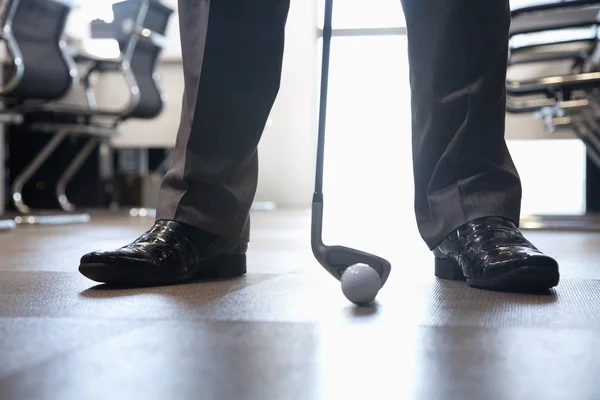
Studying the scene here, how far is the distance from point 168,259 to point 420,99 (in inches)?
15.3

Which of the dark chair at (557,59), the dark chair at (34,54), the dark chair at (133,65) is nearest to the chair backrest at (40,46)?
the dark chair at (34,54)

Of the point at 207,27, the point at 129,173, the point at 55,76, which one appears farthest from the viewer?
the point at 129,173

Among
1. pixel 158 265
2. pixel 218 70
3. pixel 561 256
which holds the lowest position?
pixel 561 256

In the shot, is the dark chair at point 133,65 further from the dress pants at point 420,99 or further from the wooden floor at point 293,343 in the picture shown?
the wooden floor at point 293,343

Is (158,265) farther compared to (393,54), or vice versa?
(393,54)

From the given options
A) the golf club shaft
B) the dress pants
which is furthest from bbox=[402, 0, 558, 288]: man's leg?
the golf club shaft

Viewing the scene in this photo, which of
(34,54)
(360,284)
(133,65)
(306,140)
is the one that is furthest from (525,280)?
(306,140)

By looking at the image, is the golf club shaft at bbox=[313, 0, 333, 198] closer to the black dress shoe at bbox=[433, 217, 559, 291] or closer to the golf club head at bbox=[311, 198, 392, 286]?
the golf club head at bbox=[311, 198, 392, 286]

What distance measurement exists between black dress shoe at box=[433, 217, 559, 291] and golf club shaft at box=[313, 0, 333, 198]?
0.63 feet

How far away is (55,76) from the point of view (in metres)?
2.80

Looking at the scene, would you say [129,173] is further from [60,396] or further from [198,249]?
[60,396]

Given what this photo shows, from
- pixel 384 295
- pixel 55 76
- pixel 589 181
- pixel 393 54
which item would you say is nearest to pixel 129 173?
pixel 393 54

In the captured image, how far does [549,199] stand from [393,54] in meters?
1.65

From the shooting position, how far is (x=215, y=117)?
37.1 inches
